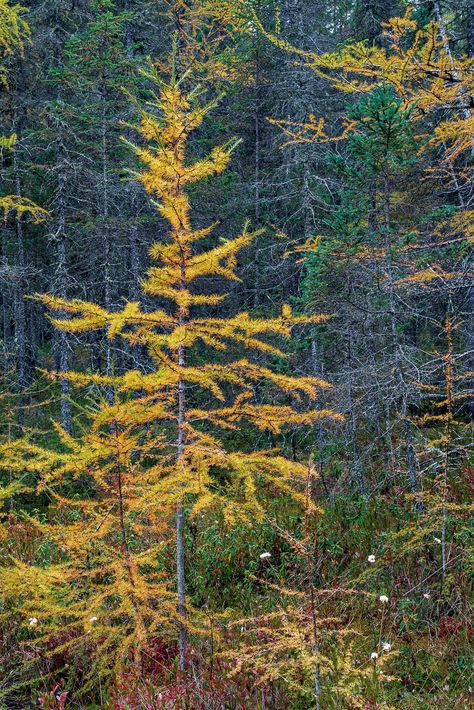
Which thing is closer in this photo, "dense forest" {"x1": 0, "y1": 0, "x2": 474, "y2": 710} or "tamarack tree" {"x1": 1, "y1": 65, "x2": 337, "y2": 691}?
"tamarack tree" {"x1": 1, "y1": 65, "x2": 337, "y2": 691}

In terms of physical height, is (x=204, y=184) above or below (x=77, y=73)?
below

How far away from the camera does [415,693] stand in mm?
4586

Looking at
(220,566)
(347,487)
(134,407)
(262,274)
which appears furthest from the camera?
(262,274)

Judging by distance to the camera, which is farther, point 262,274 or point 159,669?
point 262,274

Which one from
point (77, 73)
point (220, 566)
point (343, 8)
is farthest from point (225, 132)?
point (220, 566)

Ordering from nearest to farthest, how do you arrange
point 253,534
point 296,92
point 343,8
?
point 253,534 → point 296,92 → point 343,8

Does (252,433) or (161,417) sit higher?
(161,417)

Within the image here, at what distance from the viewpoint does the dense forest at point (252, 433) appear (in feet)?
14.6

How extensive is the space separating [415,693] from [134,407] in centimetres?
393

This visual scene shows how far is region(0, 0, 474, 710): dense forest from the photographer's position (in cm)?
444

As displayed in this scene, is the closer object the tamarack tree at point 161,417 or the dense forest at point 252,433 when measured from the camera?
the tamarack tree at point 161,417

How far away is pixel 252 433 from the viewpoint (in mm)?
14234

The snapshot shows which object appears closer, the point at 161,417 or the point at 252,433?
the point at 161,417

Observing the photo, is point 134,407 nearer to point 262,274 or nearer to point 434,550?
point 434,550
